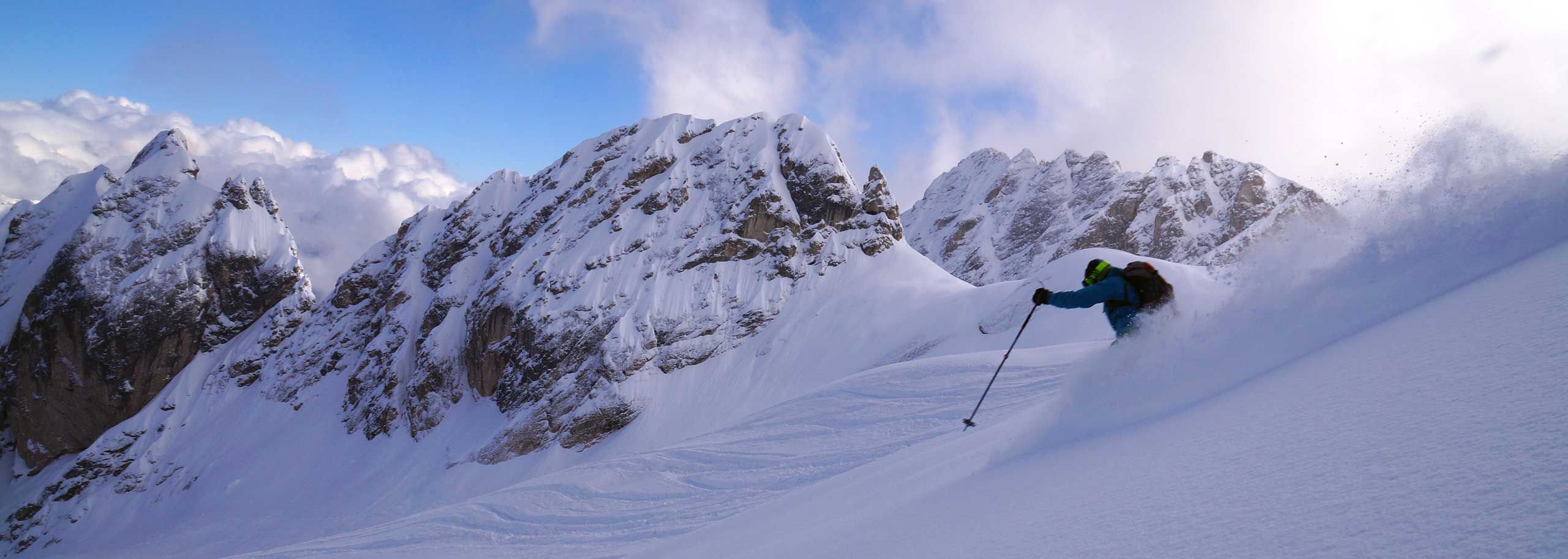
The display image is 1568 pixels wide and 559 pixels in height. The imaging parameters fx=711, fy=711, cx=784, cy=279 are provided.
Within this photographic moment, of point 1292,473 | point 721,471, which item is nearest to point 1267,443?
point 1292,473

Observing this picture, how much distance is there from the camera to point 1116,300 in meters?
7.09

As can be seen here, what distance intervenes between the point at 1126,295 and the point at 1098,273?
0.73 metres

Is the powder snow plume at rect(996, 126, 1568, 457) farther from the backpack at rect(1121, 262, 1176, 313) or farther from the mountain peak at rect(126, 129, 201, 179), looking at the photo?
the mountain peak at rect(126, 129, 201, 179)

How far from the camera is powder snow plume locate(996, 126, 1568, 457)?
5.33 metres

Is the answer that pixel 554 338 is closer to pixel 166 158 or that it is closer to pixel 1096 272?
pixel 1096 272

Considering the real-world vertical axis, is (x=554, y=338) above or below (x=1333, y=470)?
above

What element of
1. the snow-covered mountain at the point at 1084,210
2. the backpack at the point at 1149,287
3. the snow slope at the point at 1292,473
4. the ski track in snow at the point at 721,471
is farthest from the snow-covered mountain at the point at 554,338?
the snow slope at the point at 1292,473

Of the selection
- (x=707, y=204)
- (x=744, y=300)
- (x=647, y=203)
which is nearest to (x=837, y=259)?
(x=744, y=300)

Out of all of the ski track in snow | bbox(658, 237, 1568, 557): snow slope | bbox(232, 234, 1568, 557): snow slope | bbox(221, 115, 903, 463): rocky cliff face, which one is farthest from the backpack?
bbox(221, 115, 903, 463): rocky cliff face

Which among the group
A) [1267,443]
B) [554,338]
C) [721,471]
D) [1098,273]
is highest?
[554,338]

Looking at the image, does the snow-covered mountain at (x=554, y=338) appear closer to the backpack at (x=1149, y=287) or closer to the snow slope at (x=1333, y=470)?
the backpack at (x=1149, y=287)

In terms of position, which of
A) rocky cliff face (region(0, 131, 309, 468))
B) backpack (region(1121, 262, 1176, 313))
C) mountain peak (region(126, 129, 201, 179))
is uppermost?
mountain peak (region(126, 129, 201, 179))

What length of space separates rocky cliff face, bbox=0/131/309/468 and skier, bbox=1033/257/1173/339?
4236 inches

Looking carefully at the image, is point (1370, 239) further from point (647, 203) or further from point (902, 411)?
point (647, 203)
